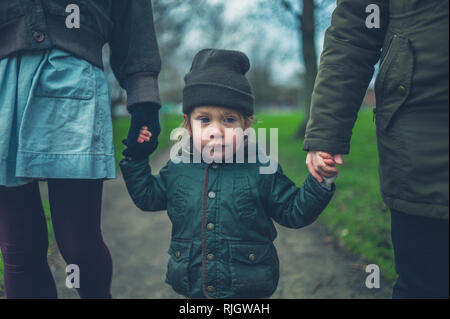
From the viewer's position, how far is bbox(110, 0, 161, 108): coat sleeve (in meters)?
1.75

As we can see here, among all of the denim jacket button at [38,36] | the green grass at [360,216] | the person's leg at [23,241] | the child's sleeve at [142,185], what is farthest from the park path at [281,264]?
the denim jacket button at [38,36]

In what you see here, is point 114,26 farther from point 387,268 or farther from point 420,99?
point 387,268

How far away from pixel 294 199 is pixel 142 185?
66 cm

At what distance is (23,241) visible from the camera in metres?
1.63

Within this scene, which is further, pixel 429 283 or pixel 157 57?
pixel 157 57

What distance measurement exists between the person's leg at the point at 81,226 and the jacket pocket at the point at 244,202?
1.90 ft

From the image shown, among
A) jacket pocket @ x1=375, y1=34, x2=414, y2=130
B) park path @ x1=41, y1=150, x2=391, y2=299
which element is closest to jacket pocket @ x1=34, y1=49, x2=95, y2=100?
jacket pocket @ x1=375, y1=34, x2=414, y2=130

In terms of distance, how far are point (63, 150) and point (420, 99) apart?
125cm

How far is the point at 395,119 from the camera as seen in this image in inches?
50.8

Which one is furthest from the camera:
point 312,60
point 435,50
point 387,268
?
point 312,60

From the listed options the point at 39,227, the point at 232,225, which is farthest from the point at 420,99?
the point at 39,227

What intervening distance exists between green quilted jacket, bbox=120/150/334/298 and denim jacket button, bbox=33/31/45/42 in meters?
0.61

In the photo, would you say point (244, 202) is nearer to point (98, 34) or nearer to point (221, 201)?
point (221, 201)

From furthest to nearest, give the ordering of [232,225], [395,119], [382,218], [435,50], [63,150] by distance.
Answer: [382,218] → [232,225] → [63,150] → [395,119] → [435,50]
